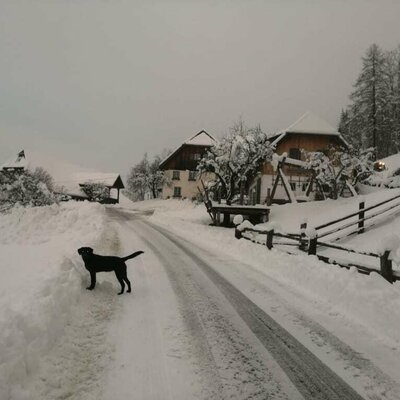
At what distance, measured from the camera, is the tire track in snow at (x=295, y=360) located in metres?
4.43

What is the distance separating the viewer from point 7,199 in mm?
33375

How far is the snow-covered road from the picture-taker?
4.40 m

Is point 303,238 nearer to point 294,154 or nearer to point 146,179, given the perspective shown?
point 294,154

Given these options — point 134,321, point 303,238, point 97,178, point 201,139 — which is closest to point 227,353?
point 134,321

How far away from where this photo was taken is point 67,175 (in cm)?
7125

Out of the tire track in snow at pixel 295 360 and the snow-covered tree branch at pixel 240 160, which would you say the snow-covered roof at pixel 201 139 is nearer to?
the snow-covered tree branch at pixel 240 160

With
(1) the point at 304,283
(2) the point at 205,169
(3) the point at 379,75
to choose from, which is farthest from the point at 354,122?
(1) the point at 304,283

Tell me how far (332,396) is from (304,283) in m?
5.51

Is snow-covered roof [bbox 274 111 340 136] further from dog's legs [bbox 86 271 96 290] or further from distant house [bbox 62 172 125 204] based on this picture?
distant house [bbox 62 172 125 204]

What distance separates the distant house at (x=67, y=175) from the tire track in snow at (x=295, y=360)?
62.8 metres

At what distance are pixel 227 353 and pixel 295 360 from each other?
36.9 inches

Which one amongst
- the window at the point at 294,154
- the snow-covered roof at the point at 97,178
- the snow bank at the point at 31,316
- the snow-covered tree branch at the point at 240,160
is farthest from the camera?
the snow-covered roof at the point at 97,178

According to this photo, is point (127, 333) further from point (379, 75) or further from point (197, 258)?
point (379, 75)

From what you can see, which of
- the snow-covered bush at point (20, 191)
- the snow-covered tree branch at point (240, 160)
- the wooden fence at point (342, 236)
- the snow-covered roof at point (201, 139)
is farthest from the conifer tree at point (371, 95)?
the snow-covered bush at point (20, 191)
